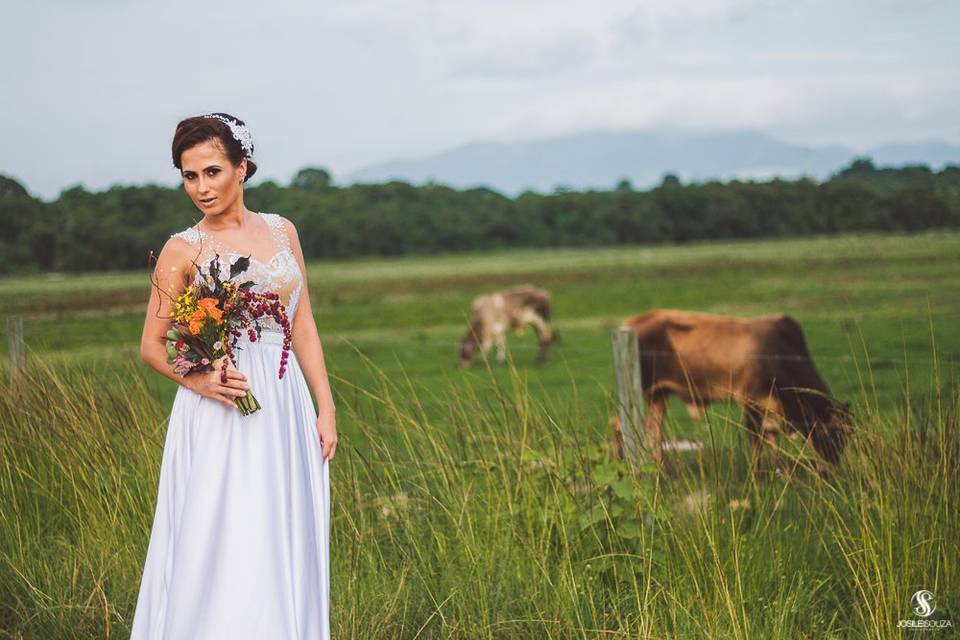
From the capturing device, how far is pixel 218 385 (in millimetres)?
2750

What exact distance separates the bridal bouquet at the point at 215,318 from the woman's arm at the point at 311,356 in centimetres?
23

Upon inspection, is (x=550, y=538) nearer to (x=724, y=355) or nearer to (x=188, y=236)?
(x=188, y=236)

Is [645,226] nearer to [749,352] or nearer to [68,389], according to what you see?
[749,352]

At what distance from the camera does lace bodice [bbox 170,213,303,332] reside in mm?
2854

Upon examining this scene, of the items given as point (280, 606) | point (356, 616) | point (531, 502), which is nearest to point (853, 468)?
point (531, 502)

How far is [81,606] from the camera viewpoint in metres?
3.58

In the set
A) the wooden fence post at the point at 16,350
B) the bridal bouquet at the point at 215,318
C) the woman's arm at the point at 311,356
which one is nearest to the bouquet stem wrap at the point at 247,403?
the bridal bouquet at the point at 215,318

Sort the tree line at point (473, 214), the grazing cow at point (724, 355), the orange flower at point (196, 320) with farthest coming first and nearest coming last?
the tree line at point (473, 214) → the grazing cow at point (724, 355) → the orange flower at point (196, 320)

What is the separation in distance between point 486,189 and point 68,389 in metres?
65.5

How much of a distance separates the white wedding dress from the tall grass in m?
0.58

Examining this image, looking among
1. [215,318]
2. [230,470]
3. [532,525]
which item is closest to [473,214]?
[532,525]

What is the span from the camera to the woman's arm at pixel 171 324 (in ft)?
9.05

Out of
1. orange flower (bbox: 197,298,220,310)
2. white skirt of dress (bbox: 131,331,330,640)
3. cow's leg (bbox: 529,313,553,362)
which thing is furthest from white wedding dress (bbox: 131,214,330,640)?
cow's leg (bbox: 529,313,553,362)

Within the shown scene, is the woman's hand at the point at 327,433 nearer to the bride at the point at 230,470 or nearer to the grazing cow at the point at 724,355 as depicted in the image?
the bride at the point at 230,470
